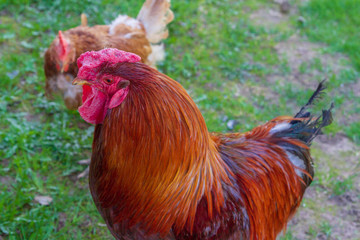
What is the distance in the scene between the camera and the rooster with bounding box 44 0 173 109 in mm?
3621

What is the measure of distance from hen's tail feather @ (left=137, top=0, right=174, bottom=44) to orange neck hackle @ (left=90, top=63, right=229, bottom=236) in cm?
230

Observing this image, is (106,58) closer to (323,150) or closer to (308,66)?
(323,150)

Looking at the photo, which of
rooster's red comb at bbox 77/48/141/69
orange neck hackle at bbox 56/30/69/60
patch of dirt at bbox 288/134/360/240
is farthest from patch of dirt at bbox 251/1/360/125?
rooster's red comb at bbox 77/48/141/69

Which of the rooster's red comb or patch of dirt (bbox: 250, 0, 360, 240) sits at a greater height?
the rooster's red comb

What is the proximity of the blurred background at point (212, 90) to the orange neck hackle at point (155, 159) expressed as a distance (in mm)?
1231

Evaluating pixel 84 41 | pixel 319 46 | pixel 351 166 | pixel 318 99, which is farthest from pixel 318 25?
pixel 84 41

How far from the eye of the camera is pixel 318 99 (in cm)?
272

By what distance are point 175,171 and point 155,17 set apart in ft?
8.62

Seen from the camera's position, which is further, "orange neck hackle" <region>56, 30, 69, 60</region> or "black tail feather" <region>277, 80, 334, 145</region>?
"orange neck hackle" <region>56, 30, 69, 60</region>

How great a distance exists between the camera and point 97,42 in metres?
3.68

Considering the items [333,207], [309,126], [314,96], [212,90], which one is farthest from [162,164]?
[212,90]

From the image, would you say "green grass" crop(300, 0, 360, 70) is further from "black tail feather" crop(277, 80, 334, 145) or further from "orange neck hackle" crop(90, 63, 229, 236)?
"orange neck hackle" crop(90, 63, 229, 236)

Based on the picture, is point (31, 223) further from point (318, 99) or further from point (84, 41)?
point (318, 99)

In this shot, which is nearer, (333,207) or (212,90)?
(333,207)
